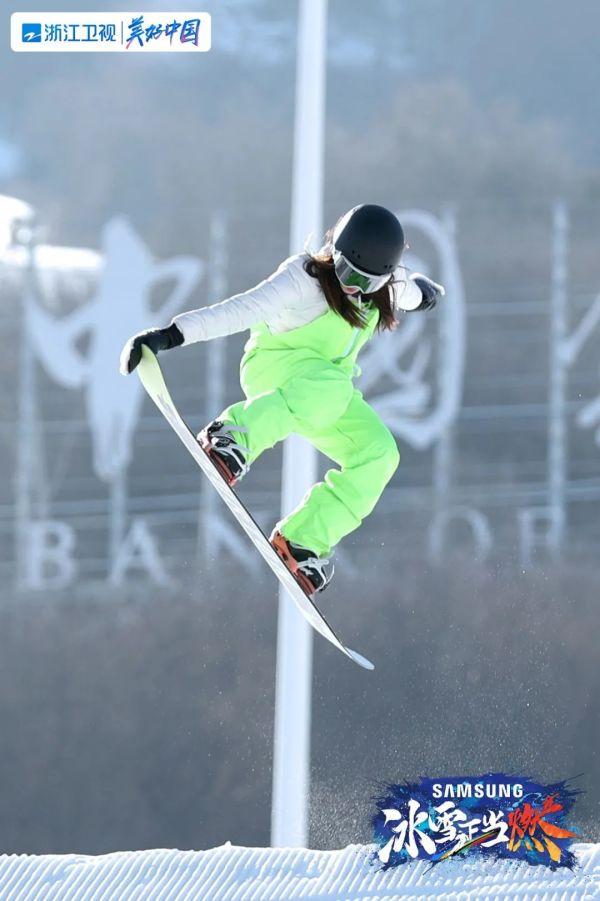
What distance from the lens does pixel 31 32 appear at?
7453mm

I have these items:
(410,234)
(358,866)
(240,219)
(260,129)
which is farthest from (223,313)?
(260,129)

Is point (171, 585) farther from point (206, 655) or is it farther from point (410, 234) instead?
point (410, 234)

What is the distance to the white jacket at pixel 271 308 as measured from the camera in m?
4.40

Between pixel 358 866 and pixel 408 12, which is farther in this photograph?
pixel 408 12

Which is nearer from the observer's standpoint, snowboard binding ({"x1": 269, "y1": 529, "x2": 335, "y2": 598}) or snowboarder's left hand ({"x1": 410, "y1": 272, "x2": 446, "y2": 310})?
snowboard binding ({"x1": 269, "y1": 529, "x2": 335, "y2": 598})

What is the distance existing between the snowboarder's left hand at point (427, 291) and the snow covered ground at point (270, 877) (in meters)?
1.77

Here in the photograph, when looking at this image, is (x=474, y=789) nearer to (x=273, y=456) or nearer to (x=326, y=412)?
(x=326, y=412)

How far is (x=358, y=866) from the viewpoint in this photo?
4836 mm

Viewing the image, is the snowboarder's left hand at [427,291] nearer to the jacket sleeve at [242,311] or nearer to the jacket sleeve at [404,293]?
the jacket sleeve at [404,293]

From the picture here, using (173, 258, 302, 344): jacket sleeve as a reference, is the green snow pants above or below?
below

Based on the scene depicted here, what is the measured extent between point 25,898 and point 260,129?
17.1m

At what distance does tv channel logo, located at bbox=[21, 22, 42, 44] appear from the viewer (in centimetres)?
740

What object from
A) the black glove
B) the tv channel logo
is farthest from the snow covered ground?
the tv channel logo

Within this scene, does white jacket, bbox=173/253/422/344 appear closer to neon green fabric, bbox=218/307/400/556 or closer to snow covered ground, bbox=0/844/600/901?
neon green fabric, bbox=218/307/400/556
